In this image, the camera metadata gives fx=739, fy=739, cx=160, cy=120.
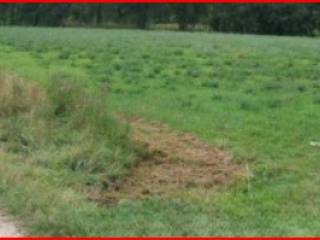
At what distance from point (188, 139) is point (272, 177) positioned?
2.48 meters

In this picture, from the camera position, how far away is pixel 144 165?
31.3ft

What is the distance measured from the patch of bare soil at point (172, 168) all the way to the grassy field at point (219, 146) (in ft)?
0.75

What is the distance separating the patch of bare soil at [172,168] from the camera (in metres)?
8.35

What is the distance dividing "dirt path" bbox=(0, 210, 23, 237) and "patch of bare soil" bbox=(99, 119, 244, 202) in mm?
1306

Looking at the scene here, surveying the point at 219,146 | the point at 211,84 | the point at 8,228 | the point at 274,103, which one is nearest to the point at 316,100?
the point at 274,103

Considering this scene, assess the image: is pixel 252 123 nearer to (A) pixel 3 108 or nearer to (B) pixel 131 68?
(A) pixel 3 108

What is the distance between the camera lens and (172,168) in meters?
9.34

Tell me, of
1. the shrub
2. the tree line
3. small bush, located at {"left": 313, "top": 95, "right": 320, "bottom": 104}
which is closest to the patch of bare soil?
small bush, located at {"left": 313, "top": 95, "right": 320, "bottom": 104}

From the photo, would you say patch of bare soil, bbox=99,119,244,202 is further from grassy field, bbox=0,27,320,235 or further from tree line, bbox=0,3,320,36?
tree line, bbox=0,3,320,36

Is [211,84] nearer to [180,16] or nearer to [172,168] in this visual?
[172,168]

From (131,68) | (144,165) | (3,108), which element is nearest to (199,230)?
(144,165)

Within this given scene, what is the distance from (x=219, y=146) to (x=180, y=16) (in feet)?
218

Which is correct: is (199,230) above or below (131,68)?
above

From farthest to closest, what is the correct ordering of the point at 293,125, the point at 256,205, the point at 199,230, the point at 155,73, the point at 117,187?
the point at 155,73 < the point at 293,125 < the point at 117,187 < the point at 256,205 < the point at 199,230
